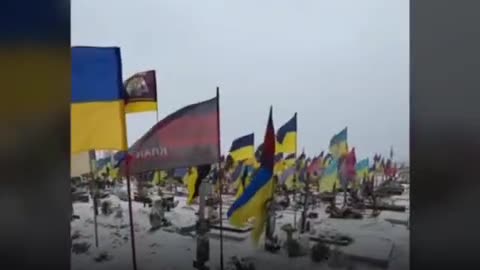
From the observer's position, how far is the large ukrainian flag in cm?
183

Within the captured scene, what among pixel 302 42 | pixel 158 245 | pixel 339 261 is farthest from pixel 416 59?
pixel 158 245

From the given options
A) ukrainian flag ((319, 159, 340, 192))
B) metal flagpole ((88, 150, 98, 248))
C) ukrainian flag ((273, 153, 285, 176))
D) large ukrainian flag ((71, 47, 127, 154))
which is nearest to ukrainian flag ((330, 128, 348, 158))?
ukrainian flag ((319, 159, 340, 192))

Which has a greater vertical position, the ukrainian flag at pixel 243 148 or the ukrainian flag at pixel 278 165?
the ukrainian flag at pixel 243 148

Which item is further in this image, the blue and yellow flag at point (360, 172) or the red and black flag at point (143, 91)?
the red and black flag at point (143, 91)

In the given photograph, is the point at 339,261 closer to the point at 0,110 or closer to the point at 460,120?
the point at 460,120

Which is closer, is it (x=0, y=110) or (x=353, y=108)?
(x=353, y=108)

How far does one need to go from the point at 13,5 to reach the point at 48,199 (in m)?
0.71

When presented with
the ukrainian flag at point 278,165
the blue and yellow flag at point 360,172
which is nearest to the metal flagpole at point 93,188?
the ukrainian flag at point 278,165

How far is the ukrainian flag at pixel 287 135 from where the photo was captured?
1671 mm

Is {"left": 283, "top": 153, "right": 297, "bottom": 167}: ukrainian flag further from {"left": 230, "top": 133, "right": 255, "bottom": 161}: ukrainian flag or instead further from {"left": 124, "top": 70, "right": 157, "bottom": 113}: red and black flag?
{"left": 124, "top": 70, "right": 157, "bottom": 113}: red and black flag

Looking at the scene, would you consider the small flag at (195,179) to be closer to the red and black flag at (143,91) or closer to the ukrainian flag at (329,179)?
the red and black flag at (143,91)

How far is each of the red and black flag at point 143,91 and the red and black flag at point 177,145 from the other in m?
0.08

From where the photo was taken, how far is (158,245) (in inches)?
71.2

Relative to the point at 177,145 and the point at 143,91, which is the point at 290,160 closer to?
A: the point at 177,145
